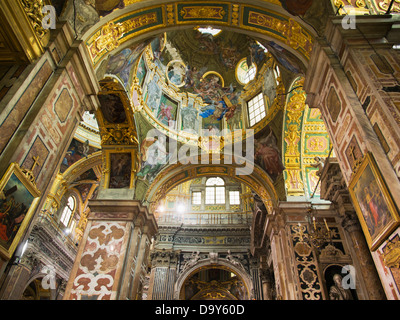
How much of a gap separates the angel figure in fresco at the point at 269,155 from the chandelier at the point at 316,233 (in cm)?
248

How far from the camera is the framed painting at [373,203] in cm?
392

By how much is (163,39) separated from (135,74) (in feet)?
11.2

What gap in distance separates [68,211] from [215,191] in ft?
34.2

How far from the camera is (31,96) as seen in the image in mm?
5047

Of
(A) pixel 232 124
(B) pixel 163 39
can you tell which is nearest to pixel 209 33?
(B) pixel 163 39

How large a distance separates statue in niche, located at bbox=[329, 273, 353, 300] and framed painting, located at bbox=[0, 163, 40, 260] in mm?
8168

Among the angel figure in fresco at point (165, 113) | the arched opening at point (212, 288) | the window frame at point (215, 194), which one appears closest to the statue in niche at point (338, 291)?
the angel figure in fresco at point (165, 113)

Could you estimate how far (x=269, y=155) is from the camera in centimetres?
1277

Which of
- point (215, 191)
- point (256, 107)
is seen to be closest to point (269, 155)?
point (256, 107)
